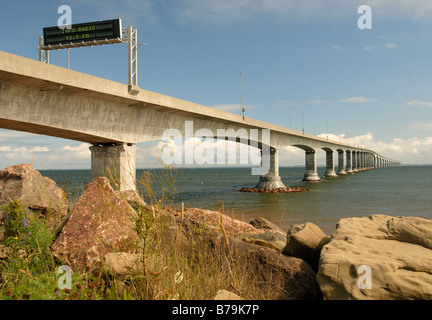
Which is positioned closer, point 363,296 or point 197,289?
point 363,296

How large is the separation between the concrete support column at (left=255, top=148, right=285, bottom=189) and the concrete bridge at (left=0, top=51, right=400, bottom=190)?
50.5 ft

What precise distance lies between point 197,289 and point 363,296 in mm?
1955

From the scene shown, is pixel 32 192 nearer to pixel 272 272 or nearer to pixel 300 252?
pixel 272 272

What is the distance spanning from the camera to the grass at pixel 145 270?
11.7ft

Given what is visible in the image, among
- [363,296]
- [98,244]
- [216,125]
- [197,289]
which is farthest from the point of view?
[216,125]

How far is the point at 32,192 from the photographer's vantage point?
24.9 ft

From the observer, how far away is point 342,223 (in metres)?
5.73

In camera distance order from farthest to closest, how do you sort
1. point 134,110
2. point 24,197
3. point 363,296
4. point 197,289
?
point 134,110
point 24,197
point 197,289
point 363,296

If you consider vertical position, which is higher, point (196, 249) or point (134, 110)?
point (134, 110)

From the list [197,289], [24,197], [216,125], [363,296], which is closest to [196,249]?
[197,289]

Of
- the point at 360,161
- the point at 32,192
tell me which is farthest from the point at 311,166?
the point at 360,161

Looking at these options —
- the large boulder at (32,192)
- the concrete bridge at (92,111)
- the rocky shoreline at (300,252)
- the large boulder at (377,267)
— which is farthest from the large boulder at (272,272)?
the concrete bridge at (92,111)

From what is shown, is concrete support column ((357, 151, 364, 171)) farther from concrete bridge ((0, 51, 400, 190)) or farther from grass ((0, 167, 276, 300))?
grass ((0, 167, 276, 300))
